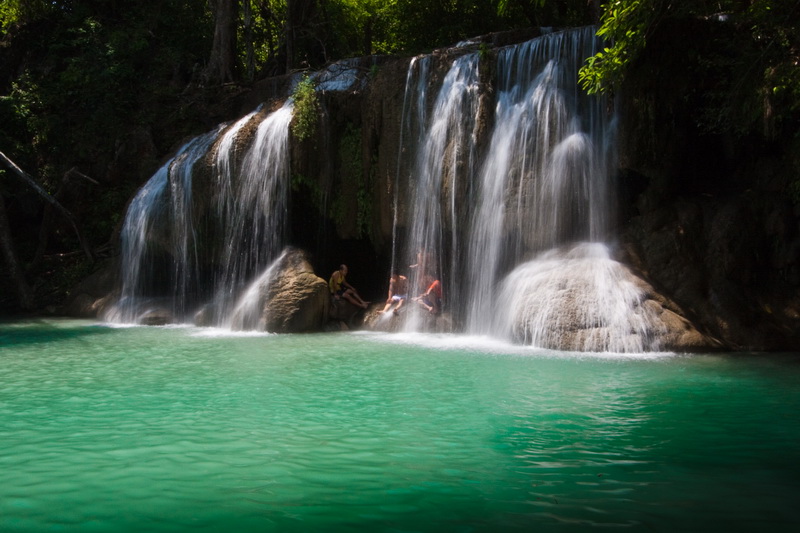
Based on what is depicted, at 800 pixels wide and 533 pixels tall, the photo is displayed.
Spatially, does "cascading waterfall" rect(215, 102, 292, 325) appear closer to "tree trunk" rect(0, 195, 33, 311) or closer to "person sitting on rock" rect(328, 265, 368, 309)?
"person sitting on rock" rect(328, 265, 368, 309)

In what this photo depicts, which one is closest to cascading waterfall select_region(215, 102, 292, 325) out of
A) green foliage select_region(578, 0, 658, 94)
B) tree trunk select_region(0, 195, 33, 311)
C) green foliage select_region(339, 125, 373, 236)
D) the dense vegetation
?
green foliage select_region(339, 125, 373, 236)

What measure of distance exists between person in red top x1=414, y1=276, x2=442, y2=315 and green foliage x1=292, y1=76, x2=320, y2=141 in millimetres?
4596

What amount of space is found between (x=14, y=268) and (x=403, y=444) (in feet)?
56.1

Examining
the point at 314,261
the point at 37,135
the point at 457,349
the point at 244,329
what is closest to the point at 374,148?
the point at 314,261

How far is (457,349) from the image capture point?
11.0 m

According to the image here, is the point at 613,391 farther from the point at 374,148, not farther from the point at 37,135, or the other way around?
the point at 37,135

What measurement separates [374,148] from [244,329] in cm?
493

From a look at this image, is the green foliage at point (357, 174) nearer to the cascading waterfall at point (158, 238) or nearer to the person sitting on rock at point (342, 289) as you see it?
the person sitting on rock at point (342, 289)

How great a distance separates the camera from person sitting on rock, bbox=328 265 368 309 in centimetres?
1531

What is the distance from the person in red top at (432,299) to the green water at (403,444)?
13.6ft

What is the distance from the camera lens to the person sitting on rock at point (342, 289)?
50.2 ft

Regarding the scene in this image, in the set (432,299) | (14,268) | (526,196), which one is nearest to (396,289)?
(432,299)

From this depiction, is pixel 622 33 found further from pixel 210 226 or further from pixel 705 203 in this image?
pixel 210 226

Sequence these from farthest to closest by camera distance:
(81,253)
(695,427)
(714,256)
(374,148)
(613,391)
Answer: (81,253), (374,148), (714,256), (613,391), (695,427)
